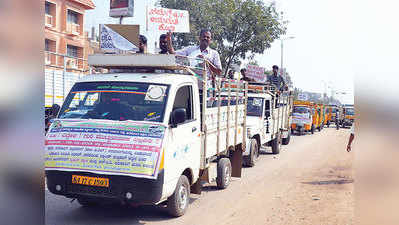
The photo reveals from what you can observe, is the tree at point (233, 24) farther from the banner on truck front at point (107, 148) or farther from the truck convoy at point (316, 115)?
the banner on truck front at point (107, 148)

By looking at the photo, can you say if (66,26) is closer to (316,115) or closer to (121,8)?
(121,8)

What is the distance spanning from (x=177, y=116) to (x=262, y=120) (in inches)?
294

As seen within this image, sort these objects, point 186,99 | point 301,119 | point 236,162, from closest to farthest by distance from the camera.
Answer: point 186,99 < point 236,162 < point 301,119

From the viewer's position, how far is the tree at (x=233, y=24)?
67.5 ft

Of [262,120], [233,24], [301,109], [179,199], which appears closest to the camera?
[179,199]

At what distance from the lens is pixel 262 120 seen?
1240 cm

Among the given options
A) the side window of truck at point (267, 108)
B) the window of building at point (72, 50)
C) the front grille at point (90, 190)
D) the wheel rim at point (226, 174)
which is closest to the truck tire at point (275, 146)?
the side window of truck at point (267, 108)

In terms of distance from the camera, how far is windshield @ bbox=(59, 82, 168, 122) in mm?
5422

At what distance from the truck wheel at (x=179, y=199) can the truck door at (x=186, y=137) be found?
0.78ft

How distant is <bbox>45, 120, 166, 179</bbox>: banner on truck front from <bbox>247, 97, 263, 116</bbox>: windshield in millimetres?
7612

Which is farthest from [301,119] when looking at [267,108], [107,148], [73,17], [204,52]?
[107,148]

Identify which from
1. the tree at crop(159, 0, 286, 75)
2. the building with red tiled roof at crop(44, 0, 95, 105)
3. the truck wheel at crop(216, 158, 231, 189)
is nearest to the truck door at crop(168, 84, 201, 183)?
the truck wheel at crop(216, 158, 231, 189)

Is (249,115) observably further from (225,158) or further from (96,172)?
(96,172)

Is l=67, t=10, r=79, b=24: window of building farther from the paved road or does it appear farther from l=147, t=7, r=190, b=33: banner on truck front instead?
the paved road
